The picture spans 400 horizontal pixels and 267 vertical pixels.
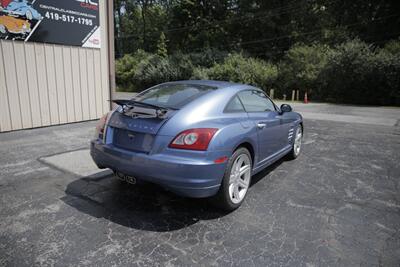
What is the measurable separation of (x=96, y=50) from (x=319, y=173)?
6650 mm

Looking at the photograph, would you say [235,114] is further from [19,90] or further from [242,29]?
[242,29]

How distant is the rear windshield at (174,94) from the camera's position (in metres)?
3.24

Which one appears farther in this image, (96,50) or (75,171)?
(96,50)

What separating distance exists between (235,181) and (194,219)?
0.61m

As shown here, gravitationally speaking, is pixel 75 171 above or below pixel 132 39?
below

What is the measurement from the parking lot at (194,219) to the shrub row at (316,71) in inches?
652

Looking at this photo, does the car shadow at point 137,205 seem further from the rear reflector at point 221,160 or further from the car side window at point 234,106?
the car side window at point 234,106

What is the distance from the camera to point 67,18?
7.25 m

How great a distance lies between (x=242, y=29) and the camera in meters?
39.3

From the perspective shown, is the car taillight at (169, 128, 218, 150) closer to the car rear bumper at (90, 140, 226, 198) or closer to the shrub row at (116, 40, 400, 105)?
the car rear bumper at (90, 140, 226, 198)

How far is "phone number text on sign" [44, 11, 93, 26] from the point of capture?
692 centimetres

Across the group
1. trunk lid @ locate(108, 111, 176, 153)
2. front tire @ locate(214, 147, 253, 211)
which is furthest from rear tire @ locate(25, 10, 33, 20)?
front tire @ locate(214, 147, 253, 211)

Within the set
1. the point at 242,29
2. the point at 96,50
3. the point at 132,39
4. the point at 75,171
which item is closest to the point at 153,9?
the point at 132,39

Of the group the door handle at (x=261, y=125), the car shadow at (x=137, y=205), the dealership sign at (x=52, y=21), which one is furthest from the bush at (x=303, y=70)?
the car shadow at (x=137, y=205)
